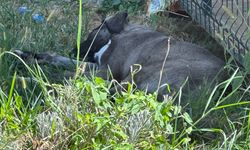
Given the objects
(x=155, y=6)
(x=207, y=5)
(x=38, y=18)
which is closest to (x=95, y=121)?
(x=207, y=5)

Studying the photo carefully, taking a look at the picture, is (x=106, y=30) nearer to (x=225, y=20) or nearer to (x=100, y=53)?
(x=100, y=53)

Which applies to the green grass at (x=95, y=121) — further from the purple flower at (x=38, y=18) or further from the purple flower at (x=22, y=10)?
the purple flower at (x=22, y=10)

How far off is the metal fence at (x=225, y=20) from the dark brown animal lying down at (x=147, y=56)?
7.1 inches

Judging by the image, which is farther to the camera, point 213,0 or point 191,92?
point 213,0

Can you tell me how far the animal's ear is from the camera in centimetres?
617

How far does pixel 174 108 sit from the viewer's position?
136 inches

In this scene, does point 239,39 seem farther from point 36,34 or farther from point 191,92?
point 36,34

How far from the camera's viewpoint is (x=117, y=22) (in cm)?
620

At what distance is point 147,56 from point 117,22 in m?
0.97

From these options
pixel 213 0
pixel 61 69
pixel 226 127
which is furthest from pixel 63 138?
pixel 213 0

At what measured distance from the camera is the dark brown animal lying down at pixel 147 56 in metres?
4.68

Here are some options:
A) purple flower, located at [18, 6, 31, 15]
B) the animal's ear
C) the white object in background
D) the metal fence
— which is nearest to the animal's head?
the animal's ear

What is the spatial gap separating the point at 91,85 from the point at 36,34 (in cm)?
272

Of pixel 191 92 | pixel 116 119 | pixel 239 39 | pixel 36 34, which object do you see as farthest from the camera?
→ pixel 36 34
